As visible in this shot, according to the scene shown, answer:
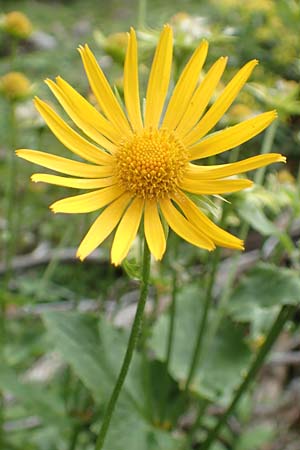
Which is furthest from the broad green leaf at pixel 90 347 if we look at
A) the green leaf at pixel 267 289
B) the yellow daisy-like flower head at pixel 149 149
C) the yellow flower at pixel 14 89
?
the yellow flower at pixel 14 89

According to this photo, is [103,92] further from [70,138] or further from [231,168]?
[231,168]

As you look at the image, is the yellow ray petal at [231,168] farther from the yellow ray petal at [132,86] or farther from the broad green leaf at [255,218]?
the broad green leaf at [255,218]

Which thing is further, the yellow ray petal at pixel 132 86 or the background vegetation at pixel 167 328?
the background vegetation at pixel 167 328

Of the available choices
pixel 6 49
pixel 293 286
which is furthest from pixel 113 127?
pixel 6 49

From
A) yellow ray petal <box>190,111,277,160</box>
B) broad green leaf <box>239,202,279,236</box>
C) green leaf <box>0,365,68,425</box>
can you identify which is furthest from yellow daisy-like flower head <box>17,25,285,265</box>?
green leaf <box>0,365,68,425</box>

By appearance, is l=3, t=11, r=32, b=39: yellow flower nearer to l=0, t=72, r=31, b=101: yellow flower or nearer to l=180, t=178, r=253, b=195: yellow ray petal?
l=0, t=72, r=31, b=101: yellow flower
